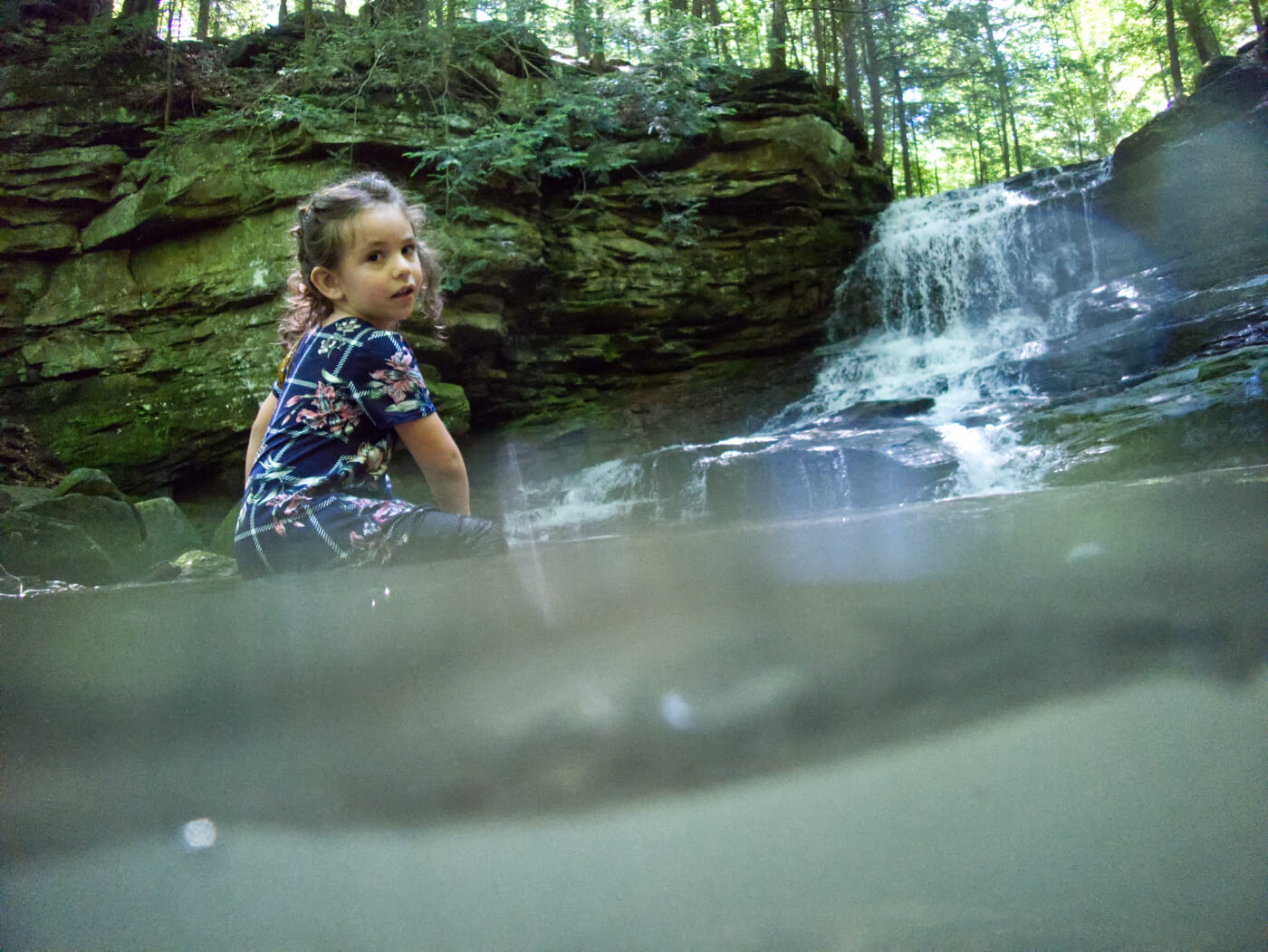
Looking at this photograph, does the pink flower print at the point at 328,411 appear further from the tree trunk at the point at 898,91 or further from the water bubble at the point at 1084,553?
the tree trunk at the point at 898,91

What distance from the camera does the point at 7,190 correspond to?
7996 mm

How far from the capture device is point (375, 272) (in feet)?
5.62

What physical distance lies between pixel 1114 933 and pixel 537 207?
9.24m

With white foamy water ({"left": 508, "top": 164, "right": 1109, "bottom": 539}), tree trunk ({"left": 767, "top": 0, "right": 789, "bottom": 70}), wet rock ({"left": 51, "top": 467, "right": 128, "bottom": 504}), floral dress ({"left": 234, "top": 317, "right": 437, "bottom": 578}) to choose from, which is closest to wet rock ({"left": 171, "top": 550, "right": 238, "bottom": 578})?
wet rock ({"left": 51, "top": 467, "right": 128, "bottom": 504})

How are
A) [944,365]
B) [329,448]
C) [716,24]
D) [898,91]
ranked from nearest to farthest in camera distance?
[329,448]
[944,365]
[716,24]
[898,91]

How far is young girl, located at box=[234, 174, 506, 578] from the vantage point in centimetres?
142

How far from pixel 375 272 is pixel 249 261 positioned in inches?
275

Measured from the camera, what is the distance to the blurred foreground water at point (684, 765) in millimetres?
431

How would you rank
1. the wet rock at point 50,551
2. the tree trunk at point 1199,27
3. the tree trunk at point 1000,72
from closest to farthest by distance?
the wet rock at point 50,551 → the tree trunk at point 1199,27 → the tree trunk at point 1000,72

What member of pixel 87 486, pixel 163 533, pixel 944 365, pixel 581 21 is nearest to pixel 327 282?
pixel 163 533

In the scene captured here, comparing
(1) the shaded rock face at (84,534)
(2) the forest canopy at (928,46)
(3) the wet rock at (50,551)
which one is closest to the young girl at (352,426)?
(1) the shaded rock face at (84,534)

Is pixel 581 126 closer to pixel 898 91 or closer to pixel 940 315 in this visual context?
pixel 940 315

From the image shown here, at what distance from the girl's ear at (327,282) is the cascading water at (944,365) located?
306cm

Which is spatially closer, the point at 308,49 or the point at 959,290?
the point at 308,49
